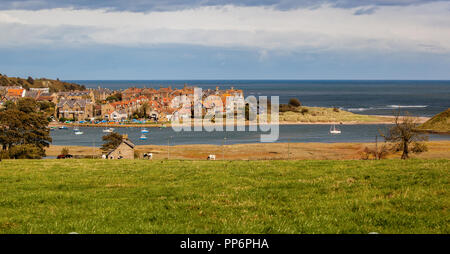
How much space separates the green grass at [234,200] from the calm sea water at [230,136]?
76.0 meters

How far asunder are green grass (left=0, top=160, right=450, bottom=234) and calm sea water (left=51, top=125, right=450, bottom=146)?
249 ft

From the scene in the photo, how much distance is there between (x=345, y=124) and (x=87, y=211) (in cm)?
13162

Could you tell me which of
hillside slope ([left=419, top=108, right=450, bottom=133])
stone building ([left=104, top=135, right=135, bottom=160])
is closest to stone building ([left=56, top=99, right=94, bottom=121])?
stone building ([left=104, top=135, right=135, bottom=160])

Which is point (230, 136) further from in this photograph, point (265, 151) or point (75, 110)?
point (75, 110)

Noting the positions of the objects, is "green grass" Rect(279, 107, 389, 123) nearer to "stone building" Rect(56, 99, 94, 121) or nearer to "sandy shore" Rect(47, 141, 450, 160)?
"sandy shore" Rect(47, 141, 450, 160)

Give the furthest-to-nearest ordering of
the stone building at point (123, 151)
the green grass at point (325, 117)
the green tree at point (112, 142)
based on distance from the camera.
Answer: the green grass at point (325, 117), the green tree at point (112, 142), the stone building at point (123, 151)

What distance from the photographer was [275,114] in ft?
A: 531

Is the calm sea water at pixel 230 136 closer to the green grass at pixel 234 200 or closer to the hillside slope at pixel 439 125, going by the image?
the hillside slope at pixel 439 125

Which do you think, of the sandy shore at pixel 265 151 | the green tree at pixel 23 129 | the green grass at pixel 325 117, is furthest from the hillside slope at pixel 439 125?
the green tree at pixel 23 129

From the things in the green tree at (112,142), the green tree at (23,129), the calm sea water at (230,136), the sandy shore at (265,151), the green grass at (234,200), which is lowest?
the calm sea water at (230,136)

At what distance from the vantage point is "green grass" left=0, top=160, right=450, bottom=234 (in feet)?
32.8

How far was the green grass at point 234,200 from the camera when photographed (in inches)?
394
